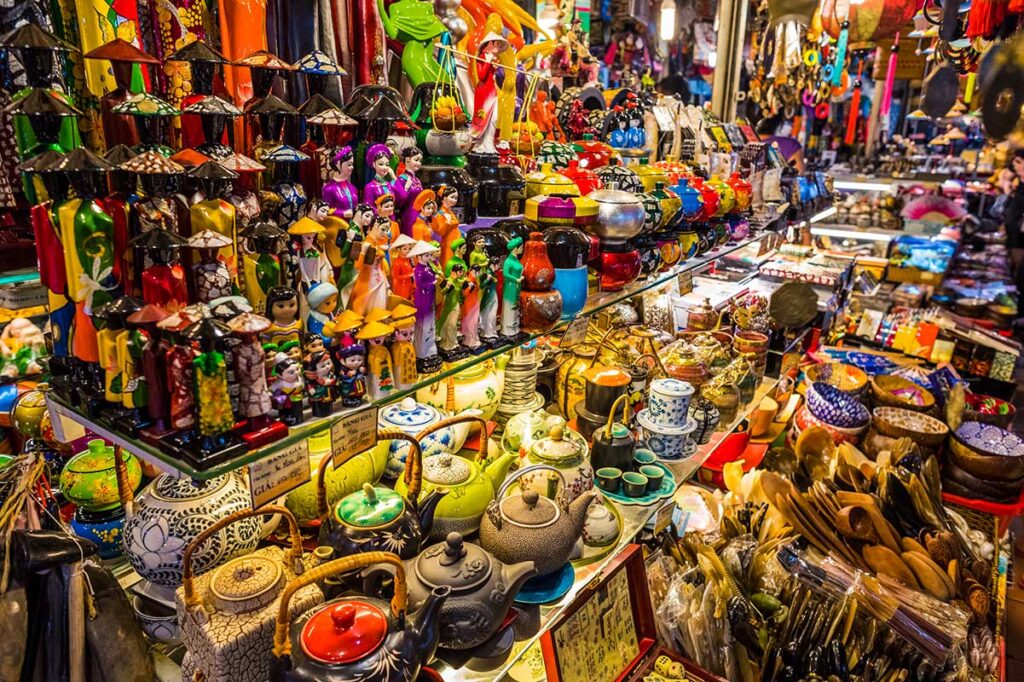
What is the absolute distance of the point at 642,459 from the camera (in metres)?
1.96

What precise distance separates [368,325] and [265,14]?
788mm

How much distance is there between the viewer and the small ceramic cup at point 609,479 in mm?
1809

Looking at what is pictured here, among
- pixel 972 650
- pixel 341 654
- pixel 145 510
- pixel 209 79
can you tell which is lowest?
pixel 972 650

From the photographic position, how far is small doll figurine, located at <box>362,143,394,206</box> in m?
1.21

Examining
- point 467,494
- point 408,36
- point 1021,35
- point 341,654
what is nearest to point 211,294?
point 341,654

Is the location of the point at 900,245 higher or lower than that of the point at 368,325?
lower

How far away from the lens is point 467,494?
1.46m

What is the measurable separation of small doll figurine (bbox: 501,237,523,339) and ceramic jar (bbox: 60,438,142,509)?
2.67 ft

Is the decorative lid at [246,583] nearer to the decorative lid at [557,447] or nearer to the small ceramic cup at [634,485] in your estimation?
the decorative lid at [557,447]

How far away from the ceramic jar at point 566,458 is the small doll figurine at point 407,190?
2.16 feet

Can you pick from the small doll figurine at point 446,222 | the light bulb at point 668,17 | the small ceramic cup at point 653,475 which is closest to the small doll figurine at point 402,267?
the small doll figurine at point 446,222

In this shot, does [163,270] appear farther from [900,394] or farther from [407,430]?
[900,394]

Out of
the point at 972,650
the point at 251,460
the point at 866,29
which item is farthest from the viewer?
the point at 866,29

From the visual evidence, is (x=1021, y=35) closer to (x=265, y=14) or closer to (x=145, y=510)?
(x=265, y=14)
